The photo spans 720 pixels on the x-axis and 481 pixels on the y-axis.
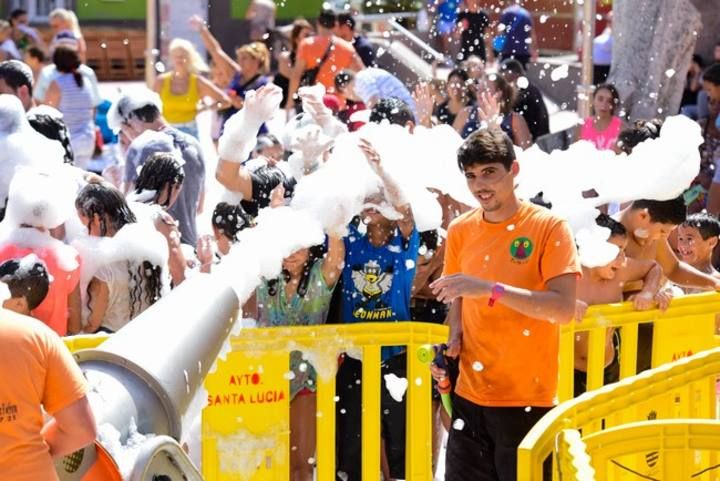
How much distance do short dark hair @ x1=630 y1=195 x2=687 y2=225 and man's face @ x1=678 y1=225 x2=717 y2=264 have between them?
2.55 feet

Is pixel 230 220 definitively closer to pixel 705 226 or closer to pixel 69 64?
pixel 705 226

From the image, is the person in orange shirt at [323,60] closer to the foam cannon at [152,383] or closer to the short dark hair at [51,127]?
the short dark hair at [51,127]

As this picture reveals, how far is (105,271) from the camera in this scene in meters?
6.00

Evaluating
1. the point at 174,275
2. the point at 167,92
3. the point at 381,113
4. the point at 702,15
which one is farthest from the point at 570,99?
the point at 174,275

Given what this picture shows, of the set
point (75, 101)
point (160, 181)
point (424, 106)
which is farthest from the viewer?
point (75, 101)

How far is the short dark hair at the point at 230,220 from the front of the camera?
628cm

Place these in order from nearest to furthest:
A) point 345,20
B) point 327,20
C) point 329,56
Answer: point 329,56 < point 327,20 < point 345,20

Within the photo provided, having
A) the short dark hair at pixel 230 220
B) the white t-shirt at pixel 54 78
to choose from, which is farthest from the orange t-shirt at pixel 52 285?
the white t-shirt at pixel 54 78

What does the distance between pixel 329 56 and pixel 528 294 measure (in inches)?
319

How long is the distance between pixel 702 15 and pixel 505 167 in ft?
29.1

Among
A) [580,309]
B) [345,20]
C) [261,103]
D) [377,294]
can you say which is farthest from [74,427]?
[345,20]

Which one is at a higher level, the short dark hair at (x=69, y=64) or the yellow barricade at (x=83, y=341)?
the short dark hair at (x=69, y=64)

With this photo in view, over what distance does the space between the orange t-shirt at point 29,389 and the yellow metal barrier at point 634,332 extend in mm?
2737

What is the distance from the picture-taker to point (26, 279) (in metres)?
5.25
